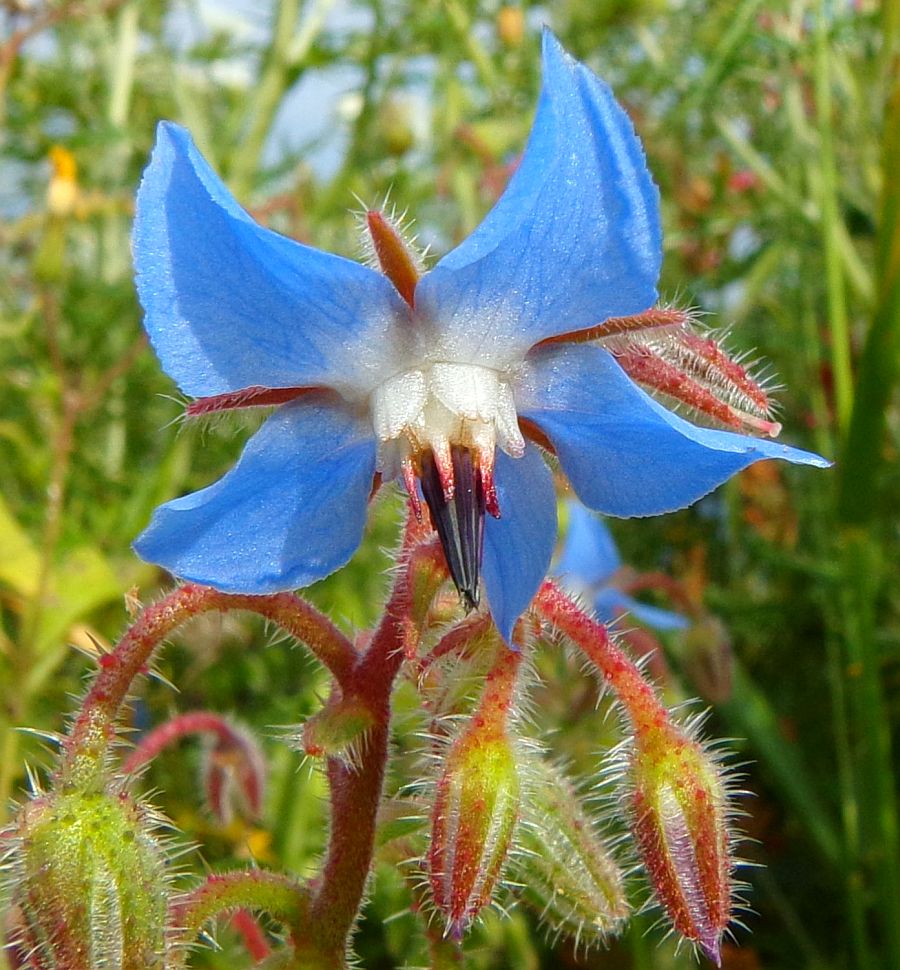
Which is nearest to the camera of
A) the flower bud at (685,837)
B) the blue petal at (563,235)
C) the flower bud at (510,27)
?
the blue petal at (563,235)

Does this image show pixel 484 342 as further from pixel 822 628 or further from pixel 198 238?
pixel 822 628

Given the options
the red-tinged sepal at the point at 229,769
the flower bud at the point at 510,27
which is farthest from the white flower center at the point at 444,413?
the flower bud at the point at 510,27

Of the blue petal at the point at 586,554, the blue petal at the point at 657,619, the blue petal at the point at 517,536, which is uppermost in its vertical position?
the blue petal at the point at 517,536

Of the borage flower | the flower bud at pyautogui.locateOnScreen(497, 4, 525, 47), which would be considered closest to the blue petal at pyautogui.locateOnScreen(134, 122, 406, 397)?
the borage flower

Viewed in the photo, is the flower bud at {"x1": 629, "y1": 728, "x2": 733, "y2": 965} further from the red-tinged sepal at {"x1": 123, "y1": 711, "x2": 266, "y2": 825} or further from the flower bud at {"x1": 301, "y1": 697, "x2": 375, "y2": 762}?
the red-tinged sepal at {"x1": 123, "y1": 711, "x2": 266, "y2": 825}

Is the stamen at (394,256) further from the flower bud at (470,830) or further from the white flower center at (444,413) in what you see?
the flower bud at (470,830)

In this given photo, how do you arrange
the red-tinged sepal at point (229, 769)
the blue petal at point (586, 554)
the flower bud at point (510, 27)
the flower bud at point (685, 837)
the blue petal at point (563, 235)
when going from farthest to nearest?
the flower bud at point (510, 27)
the blue petal at point (586, 554)
the red-tinged sepal at point (229, 769)
the flower bud at point (685, 837)
the blue petal at point (563, 235)

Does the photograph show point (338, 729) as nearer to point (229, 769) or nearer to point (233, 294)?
point (233, 294)
